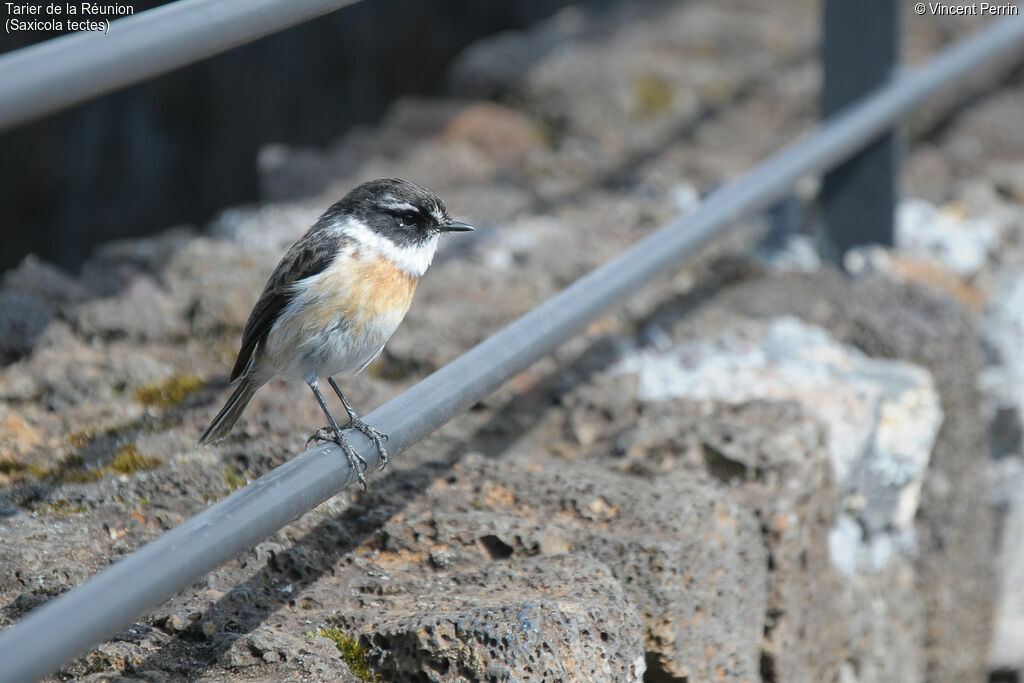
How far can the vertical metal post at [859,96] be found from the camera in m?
3.94

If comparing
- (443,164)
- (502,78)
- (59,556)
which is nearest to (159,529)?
(59,556)

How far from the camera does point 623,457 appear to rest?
2668mm

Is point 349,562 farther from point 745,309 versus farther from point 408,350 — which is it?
point 745,309

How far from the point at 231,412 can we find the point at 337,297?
12.9 inches

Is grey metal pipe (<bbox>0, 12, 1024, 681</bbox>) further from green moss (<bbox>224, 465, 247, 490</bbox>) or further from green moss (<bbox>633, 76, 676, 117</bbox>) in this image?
green moss (<bbox>633, 76, 676, 117</bbox>)

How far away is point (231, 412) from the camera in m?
2.42

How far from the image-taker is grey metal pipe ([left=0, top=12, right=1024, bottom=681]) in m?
1.32

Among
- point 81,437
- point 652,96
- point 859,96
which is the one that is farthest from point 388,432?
point 652,96

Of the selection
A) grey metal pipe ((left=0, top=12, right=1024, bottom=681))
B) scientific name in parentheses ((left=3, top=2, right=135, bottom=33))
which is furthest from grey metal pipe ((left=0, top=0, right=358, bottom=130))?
scientific name in parentheses ((left=3, top=2, right=135, bottom=33))

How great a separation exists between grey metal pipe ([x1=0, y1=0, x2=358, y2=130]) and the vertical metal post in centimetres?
261

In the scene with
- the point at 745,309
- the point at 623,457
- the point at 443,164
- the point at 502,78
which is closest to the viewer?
the point at 623,457

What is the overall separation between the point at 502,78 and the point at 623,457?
242 cm

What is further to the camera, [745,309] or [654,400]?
[745,309]

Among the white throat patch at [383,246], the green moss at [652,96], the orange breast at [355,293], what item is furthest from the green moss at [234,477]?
the green moss at [652,96]
